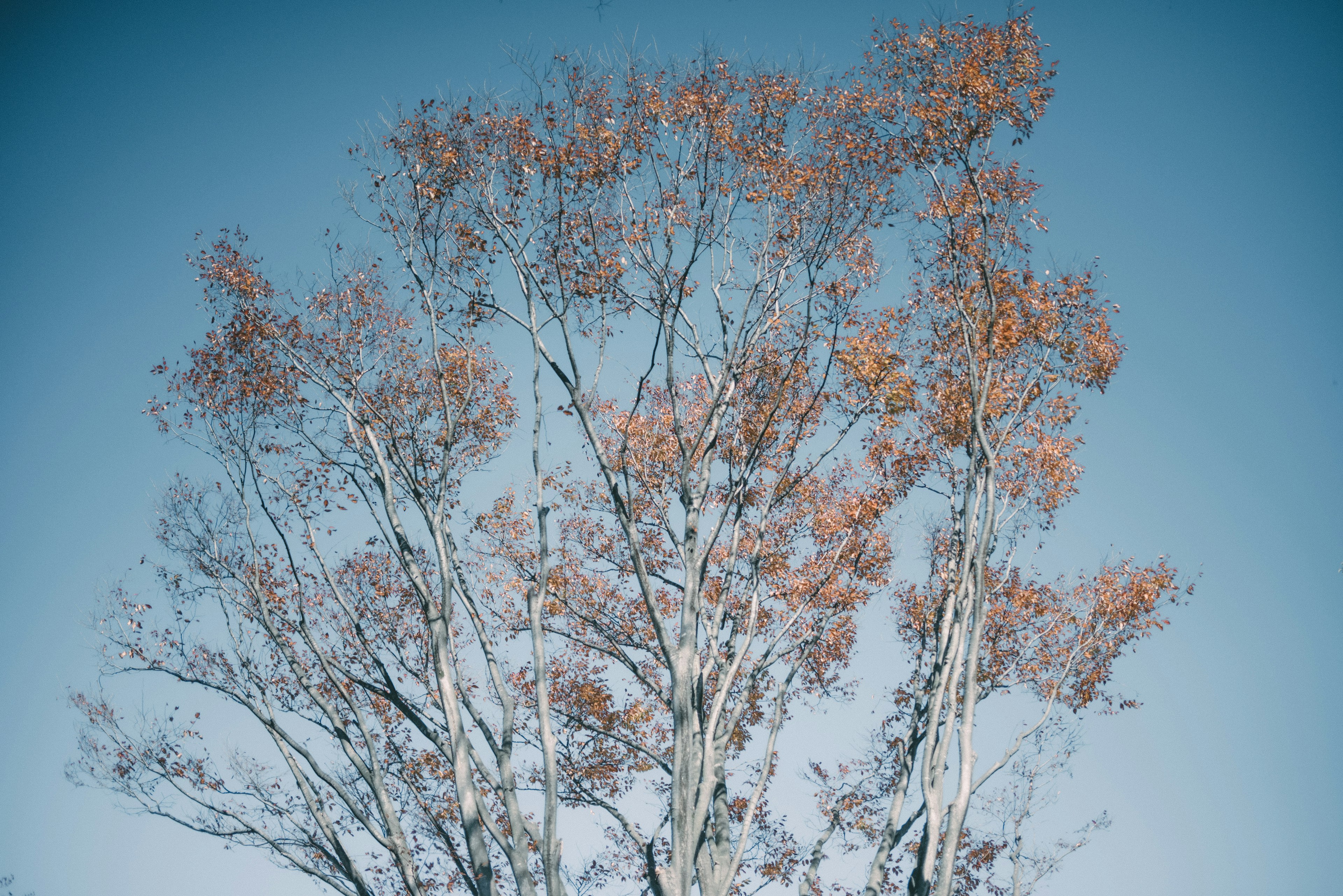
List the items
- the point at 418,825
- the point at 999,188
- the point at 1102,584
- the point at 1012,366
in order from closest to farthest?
the point at 999,188, the point at 1012,366, the point at 1102,584, the point at 418,825

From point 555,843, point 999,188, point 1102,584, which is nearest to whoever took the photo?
point 555,843

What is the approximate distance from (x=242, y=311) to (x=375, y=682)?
5.28m

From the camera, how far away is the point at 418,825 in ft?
44.8

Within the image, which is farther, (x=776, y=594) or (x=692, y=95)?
(x=776, y=594)

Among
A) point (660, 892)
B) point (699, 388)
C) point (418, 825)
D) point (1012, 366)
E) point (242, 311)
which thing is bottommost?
point (660, 892)

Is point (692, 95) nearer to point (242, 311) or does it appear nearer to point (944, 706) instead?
point (242, 311)

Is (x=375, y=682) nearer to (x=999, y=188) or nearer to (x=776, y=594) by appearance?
(x=776, y=594)

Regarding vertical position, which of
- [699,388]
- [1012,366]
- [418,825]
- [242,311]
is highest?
[699,388]

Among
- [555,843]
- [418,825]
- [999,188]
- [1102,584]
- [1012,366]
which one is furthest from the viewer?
[418,825]

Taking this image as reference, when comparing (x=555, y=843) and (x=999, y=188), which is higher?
(x=999, y=188)

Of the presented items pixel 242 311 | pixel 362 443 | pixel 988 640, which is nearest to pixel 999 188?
pixel 988 640

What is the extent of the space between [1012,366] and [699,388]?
5.41 metres

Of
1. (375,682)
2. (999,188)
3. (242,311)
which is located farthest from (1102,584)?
(242,311)

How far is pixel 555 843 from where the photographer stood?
780 centimetres
